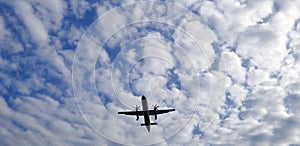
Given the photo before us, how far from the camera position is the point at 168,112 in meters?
170

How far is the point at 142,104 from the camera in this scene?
153125 millimetres

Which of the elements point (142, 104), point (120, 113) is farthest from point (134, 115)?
point (142, 104)

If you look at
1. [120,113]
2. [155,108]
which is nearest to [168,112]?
[155,108]

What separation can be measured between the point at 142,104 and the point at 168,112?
20985 mm

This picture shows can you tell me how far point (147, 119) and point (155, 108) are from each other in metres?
5.91

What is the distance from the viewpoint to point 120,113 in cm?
17038

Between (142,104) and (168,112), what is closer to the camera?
(142,104)

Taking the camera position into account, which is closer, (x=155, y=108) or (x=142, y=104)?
(x=142, y=104)

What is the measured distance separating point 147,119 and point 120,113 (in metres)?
12.8

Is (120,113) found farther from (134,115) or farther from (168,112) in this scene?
(168,112)

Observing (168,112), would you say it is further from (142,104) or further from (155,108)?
(142,104)

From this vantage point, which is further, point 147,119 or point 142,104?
point 147,119

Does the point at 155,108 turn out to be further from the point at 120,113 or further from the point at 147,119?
the point at 120,113

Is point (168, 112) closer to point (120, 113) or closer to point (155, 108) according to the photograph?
point (155, 108)
